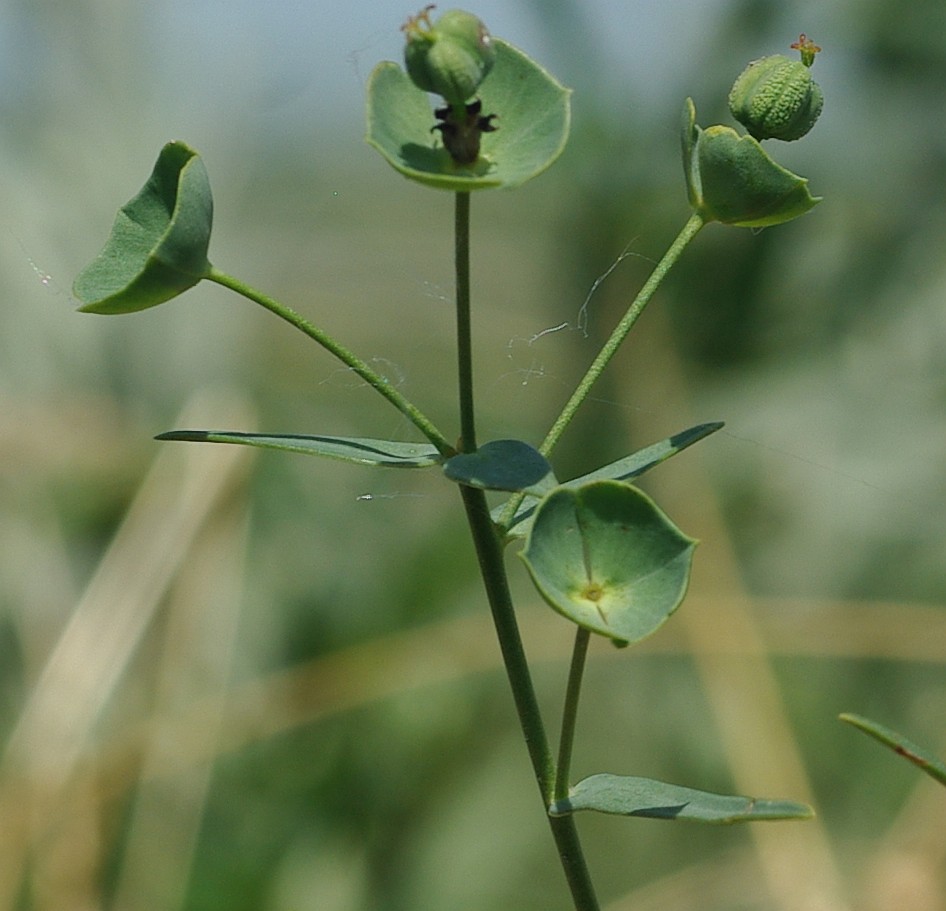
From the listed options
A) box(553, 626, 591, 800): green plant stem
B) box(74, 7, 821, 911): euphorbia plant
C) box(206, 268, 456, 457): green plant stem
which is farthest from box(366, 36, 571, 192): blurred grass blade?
box(553, 626, 591, 800): green plant stem

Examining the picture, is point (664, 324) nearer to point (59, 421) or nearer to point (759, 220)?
point (59, 421)

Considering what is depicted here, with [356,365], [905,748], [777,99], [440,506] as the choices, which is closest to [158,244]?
[356,365]

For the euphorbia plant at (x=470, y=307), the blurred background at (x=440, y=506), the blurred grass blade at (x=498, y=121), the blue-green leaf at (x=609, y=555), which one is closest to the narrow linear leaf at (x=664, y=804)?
the euphorbia plant at (x=470, y=307)

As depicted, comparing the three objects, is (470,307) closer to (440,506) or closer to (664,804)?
(664,804)

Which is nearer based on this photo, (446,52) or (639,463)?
(446,52)

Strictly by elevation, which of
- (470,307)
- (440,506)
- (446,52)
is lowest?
(440,506)

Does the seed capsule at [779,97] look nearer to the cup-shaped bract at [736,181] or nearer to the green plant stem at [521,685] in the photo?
the cup-shaped bract at [736,181]

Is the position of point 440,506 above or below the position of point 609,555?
below

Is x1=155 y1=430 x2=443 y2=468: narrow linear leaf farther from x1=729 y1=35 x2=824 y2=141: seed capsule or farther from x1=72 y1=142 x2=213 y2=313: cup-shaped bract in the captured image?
x1=729 y1=35 x2=824 y2=141: seed capsule
